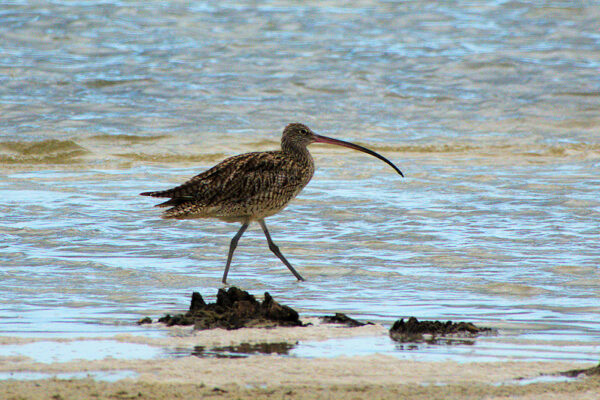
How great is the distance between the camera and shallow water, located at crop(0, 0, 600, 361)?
6449mm

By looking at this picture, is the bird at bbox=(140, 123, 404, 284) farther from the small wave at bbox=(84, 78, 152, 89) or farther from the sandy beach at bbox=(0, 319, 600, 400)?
the small wave at bbox=(84, 78, 152, 89)

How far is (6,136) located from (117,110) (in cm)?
218

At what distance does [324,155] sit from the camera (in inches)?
531

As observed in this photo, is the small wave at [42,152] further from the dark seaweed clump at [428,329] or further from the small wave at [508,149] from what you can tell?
the dark seaweed clump at [428,329]

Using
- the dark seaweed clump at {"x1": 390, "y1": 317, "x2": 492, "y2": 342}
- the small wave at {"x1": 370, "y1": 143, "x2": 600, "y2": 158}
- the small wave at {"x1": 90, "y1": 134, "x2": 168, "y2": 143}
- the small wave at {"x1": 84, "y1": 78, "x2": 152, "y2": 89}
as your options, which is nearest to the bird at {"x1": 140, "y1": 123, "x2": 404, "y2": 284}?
the dark seaweed clump at {"x1": 390, "y1": 317, "x2": 492, "y2": 342}

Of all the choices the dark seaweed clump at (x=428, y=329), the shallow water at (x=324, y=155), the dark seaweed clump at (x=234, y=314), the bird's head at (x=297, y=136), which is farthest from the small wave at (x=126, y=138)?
the dark seaweed clump at (x=428, y=329)

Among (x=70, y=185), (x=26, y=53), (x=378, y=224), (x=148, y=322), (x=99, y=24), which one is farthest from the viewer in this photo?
(x=99, y=24)

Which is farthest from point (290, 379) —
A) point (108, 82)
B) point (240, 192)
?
point (108, 82)

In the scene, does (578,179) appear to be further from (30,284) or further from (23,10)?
(23,10)

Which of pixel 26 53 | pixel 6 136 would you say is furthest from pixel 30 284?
pixel 26 53

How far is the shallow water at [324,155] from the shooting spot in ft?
21.2

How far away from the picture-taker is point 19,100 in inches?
654

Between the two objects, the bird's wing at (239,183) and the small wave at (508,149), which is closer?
the bird's wing at (239,183)

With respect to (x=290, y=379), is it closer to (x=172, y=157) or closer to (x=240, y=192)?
(x=240, y=192)
